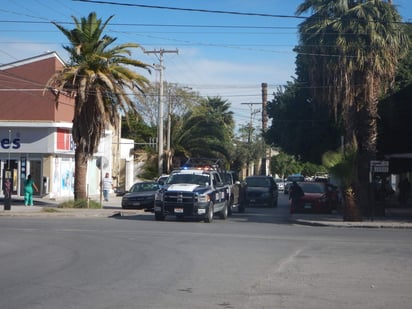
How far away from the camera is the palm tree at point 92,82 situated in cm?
3155

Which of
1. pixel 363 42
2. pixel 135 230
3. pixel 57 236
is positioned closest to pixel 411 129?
pixel 363 42

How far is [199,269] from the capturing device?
1337 centimetres

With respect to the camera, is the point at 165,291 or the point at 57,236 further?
the point at 57,236

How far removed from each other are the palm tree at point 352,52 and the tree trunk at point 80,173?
459 inches

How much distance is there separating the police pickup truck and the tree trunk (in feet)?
24.0

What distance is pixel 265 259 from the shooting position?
594 inches

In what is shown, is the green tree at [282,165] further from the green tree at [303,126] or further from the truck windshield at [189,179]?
the truck windshield at [189,179]

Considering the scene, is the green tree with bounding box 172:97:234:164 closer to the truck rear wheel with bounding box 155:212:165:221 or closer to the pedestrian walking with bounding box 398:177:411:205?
the pedestrian walking with bounding box 398:177:411:205

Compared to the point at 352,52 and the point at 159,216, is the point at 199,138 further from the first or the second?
the point at 159,216

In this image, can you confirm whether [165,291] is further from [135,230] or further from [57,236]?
[135,230]

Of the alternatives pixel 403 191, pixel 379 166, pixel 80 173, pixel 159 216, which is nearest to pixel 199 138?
pixel 403 191

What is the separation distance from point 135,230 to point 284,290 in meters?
11.2

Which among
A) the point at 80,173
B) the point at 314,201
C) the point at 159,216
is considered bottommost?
the point at 159,216

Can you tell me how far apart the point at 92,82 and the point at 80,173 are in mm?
4809
